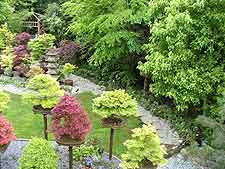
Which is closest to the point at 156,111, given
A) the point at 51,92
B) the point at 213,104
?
the point at 213,104

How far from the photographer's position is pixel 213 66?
14.6m

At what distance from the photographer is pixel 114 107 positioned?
12.4m

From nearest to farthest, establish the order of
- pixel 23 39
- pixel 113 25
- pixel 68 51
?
pixel 113 25 → pixel 68 51 → pixel 23 39

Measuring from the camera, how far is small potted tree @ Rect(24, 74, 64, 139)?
12766mm

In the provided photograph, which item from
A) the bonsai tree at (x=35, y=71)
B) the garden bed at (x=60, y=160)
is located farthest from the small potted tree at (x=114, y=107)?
the bonsai tree at (x=35, y=71)

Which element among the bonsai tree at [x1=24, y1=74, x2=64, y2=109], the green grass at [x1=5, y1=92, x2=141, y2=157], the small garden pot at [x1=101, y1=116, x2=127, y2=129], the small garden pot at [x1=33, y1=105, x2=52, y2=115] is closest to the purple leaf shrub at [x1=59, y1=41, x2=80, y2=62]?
the green grass at [x1=5, y1=92, x2=141, y2=157]

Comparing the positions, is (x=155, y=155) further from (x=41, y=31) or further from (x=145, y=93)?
(x=41, y=31)

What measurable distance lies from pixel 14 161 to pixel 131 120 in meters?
5.44

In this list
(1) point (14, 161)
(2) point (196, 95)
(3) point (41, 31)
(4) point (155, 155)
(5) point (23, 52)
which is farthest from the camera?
(3) point (41, 31)

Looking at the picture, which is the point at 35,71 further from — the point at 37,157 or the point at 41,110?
the point at 37,157

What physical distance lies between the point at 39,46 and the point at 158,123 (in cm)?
811

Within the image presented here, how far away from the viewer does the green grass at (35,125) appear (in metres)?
15.0

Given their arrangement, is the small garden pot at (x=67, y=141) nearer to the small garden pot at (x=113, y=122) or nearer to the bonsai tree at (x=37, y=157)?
the bonsai tree at (x=37, y=157)

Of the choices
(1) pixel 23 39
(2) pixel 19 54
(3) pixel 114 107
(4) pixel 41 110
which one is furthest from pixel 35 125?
(1) pixel 23 39
